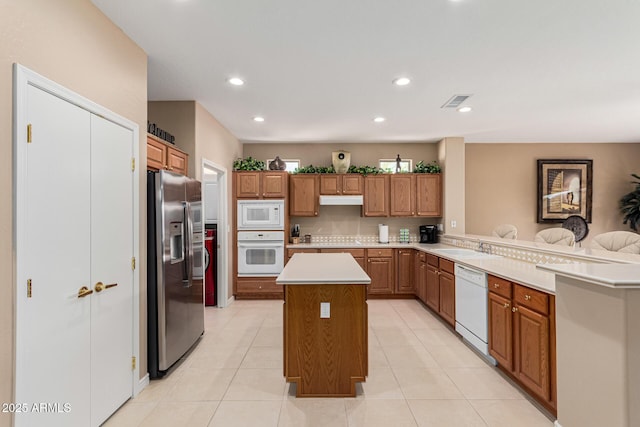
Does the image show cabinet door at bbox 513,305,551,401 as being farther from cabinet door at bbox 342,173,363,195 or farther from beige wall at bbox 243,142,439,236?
beige wall at bbox 243,142,439,236

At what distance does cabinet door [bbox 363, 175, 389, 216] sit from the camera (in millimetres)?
5668

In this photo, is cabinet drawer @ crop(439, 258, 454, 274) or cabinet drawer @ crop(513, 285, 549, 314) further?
cabinet drawer @ crop(439, 258, 454, 274)

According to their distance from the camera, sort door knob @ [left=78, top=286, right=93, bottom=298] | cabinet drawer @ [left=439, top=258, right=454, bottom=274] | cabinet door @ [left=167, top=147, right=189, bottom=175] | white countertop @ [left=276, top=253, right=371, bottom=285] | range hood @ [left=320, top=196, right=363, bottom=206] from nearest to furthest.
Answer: door knob @ [left=78, top=286, right=93, bottom=298] < white countertop @ [left=276, top=253, right=371, bottom=285] < cabinet door @ [left=167, top=147, right=189, bottom=175] < cabinet drawer @ [left=439, top=258, right=454, bottom=274] < range hood @ [left=320, top=196, right=363, bottom=206]

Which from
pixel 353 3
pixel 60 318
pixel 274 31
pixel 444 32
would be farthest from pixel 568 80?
pixel 60 318

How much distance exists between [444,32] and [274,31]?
1.28 meters

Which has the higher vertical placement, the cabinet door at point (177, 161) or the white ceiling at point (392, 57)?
the white ceiling at point (392, 57)

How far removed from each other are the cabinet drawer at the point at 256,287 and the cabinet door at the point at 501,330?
3.26 metres

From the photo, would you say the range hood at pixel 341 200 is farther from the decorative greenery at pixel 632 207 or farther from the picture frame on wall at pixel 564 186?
the decorative greenery at pixel 632 207

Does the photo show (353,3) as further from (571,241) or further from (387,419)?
(571,241)

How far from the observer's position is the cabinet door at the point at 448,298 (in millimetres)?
3824

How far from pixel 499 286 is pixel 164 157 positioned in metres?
3.42

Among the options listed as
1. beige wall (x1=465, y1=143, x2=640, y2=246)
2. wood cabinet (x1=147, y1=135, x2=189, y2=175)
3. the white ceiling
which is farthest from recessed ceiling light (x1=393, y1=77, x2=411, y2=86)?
beige wall (x1=465, y1=143, x2=640, y2=246)

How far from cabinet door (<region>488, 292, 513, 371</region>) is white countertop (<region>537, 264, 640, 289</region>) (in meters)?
0.99

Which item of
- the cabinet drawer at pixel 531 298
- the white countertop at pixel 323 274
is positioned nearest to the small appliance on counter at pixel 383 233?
the white countertop at pixel 323 274
